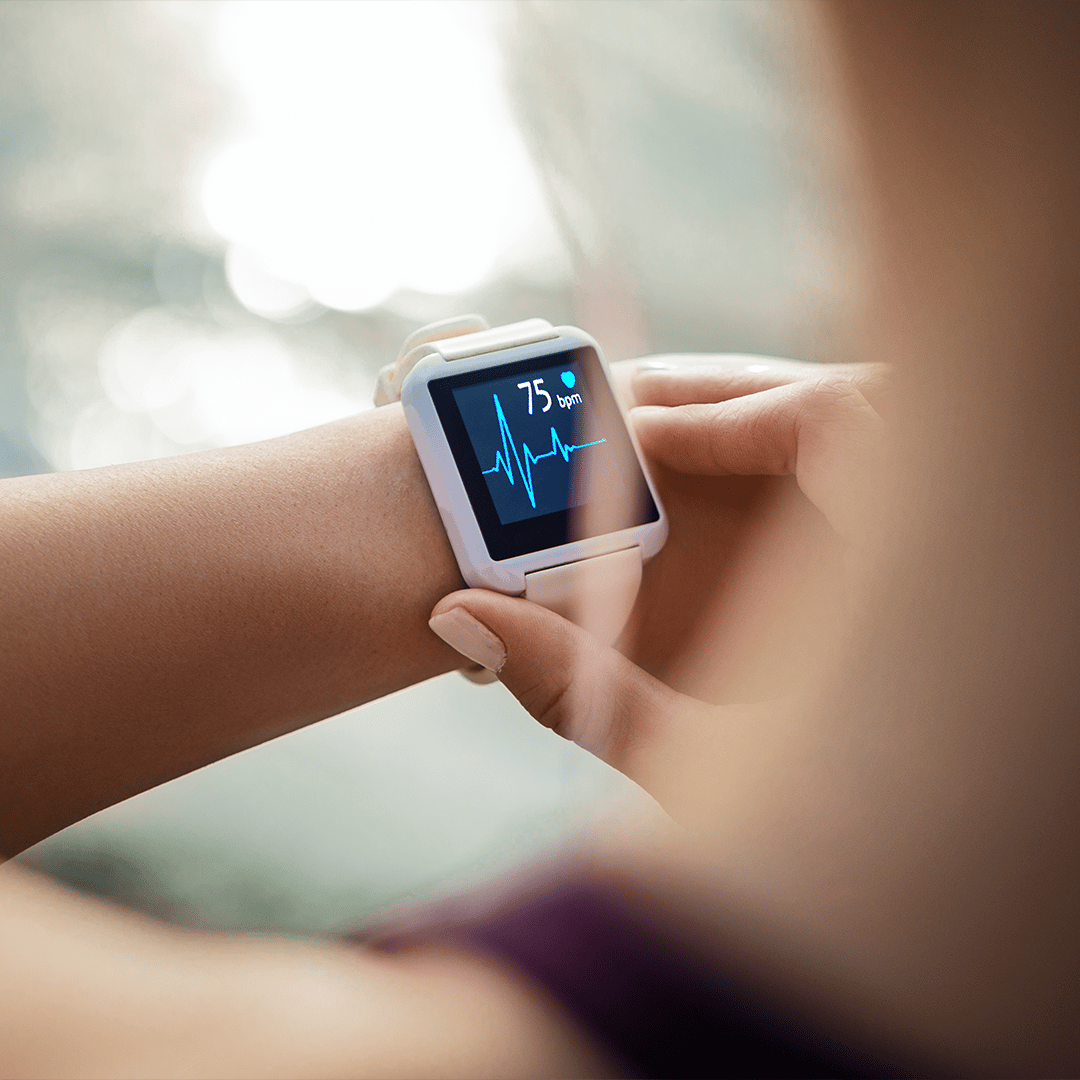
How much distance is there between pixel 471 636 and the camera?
897 millimetres

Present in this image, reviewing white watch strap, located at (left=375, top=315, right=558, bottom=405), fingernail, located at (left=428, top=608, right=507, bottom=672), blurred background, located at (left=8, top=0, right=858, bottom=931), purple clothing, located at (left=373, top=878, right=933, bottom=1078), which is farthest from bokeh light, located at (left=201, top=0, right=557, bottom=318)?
purple clothing, located at (left=373, top=878, right=933, bottom=1078)

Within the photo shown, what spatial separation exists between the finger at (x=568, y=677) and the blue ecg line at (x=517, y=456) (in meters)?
0.14

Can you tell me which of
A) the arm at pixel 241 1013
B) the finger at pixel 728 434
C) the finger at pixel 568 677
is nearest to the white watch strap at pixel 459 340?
the finger at pixel 728 434

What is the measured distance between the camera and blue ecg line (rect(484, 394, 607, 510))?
0.98 metres

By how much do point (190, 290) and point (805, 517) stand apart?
1.35 meters

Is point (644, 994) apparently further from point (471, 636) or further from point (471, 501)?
point (471, 501)

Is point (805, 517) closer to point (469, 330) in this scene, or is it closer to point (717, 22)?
point (469, 330)

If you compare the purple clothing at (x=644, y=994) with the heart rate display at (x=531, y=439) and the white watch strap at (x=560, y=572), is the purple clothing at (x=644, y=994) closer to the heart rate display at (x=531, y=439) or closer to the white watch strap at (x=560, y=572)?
the white watch strap at (x=560, y=572)

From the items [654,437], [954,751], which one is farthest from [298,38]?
[954,751]

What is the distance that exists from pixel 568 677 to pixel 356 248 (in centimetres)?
136

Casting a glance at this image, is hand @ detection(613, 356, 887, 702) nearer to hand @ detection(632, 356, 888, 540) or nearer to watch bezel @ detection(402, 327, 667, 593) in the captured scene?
hand @ detection(632, 356, 888, 540)

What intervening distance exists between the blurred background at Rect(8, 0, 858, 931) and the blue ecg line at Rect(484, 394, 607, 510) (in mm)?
723

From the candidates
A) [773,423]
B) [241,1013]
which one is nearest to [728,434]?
[773,423]

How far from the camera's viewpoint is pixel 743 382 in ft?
3.70
